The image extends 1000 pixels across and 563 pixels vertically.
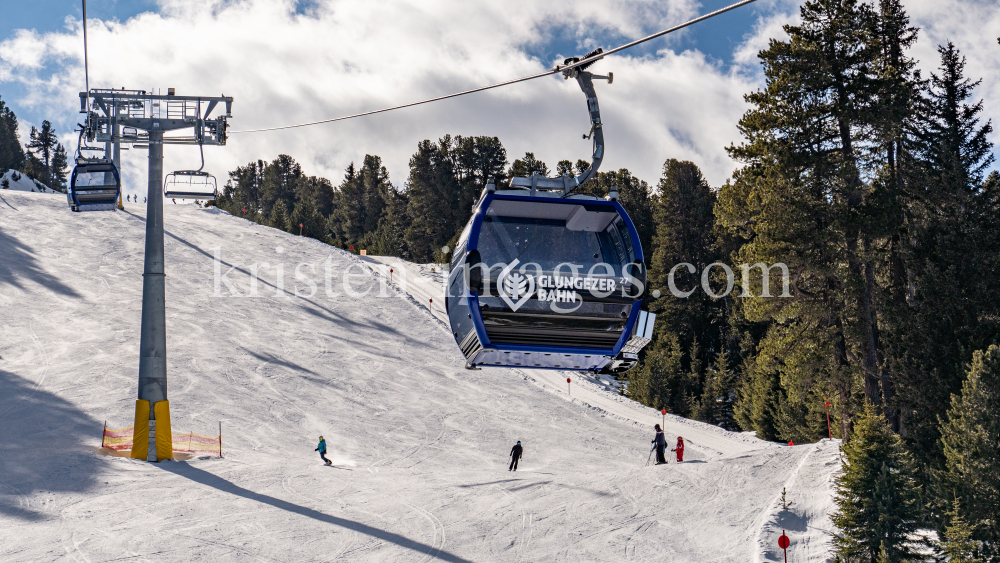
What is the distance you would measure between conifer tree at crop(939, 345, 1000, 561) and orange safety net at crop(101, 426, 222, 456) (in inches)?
835

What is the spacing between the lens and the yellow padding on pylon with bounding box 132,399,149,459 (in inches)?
849

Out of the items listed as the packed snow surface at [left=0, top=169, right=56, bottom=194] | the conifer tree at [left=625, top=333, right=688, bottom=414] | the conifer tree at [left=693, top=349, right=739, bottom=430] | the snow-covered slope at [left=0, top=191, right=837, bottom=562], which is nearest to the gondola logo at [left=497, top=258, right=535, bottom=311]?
the snow-covered slope at [left=0, top=191, right=837, bottom=562]

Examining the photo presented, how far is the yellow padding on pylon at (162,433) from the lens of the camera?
2159 cm

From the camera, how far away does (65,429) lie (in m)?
23.1

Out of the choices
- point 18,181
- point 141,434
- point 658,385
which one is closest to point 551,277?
point 141,434

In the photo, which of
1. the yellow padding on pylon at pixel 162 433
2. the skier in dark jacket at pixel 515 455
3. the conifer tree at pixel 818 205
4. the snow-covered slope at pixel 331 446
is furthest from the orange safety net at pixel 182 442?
the conifer tree at pixel 818 205

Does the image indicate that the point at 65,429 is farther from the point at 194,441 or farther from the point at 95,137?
the point at 95,137

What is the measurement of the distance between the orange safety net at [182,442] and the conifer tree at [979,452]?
835 inches

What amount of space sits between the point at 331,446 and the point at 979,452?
19243mm

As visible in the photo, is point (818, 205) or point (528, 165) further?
point (528, 165)

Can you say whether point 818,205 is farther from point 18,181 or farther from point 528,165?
point 18,181

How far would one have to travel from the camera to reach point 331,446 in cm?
2539

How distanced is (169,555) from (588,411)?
20.2 m

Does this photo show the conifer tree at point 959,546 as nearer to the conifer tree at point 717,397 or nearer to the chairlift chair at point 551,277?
the chairlift chair at point 551,277
